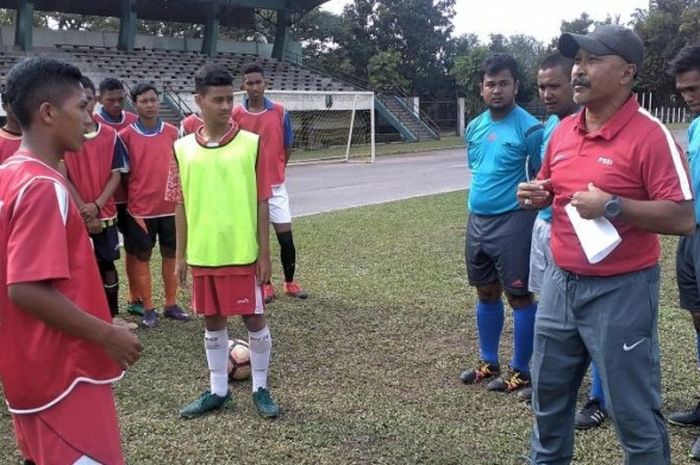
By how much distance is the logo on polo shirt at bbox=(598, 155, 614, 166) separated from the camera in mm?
2881

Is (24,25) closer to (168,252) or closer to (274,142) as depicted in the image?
(274,142)

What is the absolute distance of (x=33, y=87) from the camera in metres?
2.27

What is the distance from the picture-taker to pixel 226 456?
3.82 metres

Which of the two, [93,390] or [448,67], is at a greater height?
[448,67]

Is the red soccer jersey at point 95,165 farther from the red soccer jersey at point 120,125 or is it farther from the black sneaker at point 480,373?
the black sneaker at point 480,373

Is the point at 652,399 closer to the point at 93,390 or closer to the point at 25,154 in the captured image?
the point at 93,390

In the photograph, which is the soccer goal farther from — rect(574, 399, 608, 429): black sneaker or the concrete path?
rect(574, 399, 608, 429): black sneaker

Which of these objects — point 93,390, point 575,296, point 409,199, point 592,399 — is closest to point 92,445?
point 93,390

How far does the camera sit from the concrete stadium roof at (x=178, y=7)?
102 feet

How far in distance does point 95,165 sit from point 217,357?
2346 mm

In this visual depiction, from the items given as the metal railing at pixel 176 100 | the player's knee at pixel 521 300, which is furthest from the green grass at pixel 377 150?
the player's knee at pixel 521 300

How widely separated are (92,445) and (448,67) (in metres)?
48.2

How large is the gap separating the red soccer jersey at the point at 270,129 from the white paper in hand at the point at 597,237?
4.44 metres

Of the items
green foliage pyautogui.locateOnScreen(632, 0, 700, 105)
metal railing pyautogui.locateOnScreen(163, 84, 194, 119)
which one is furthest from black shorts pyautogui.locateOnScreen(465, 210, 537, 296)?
green foliage pyautogui.locateOnScreen(632, 0, 700, 105)
